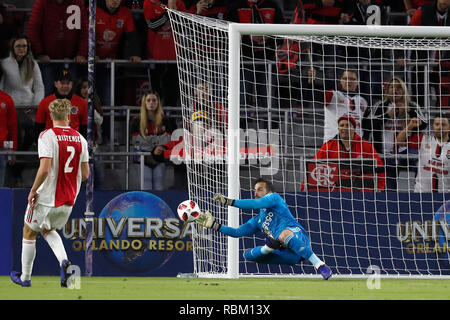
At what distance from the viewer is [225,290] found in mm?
9070

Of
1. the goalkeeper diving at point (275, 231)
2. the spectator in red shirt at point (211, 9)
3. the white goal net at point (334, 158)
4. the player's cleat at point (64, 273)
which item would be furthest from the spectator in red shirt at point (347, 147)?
the player's cleat at point (64, 273)

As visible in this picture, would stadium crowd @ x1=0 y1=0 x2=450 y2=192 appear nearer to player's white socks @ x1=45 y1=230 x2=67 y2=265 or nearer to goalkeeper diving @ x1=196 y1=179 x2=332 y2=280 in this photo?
goalkeeper diving @ x1=196 y1=179 x2=332 y2=280

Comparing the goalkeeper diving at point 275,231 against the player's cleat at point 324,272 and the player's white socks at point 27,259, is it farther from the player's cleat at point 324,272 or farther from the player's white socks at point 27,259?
the player's white socks at point 27,259

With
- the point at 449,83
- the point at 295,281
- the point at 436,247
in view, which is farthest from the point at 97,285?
the point at 449,83

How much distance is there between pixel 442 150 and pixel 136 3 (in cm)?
574

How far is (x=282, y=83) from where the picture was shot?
45.6 feet

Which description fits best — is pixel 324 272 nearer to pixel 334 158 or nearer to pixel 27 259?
pixel 334 158

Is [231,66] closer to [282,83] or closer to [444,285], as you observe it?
[282,83]

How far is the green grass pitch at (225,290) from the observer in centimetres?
808

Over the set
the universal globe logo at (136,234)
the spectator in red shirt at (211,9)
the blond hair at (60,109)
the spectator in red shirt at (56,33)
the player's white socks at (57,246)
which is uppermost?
the spectator in red shirt at (211,9)

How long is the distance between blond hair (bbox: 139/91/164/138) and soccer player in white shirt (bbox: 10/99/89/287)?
3.65 m

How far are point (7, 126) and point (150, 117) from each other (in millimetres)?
2084

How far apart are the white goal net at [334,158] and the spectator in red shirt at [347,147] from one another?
0.02 metres

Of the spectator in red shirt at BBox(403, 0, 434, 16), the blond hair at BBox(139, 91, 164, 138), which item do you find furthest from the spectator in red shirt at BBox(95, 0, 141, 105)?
the spectator in red shirt at BBox(403, 0, 434, 16)
